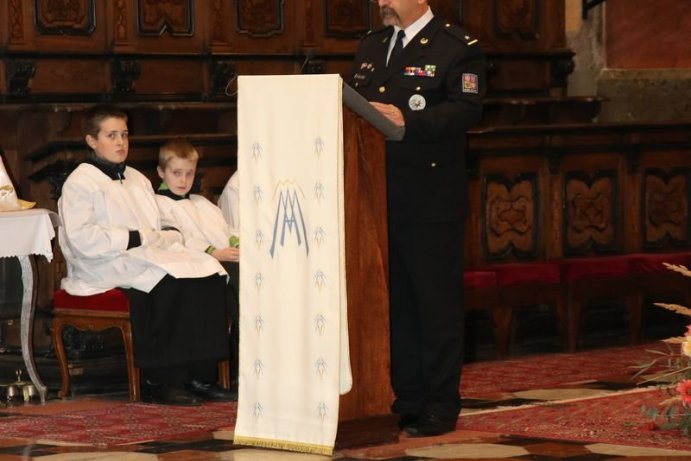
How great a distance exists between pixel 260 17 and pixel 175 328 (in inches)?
125

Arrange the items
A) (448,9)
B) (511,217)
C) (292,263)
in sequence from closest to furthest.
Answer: (292,263) → (511,217) → (448,9)

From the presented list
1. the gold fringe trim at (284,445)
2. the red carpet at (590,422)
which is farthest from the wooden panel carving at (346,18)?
the gold fringe trim at (284,445)

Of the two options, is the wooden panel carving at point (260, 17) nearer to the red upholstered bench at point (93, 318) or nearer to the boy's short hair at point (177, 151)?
the boy's short hair at point (177, 151)

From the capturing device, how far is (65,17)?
8969mm

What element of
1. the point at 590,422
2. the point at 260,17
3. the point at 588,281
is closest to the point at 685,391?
the point at 590,422

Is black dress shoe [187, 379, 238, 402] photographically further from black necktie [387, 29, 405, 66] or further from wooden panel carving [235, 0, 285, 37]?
wooden panel carving [235, 0, 285, 37]

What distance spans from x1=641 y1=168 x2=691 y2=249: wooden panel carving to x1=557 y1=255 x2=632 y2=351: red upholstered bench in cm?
52

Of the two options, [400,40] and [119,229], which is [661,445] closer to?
[400,40]

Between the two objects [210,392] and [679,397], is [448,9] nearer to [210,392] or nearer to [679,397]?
[210,392]

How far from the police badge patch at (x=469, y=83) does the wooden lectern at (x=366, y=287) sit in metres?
0.44

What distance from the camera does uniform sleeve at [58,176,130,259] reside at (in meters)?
7.35

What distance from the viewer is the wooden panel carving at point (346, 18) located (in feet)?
33.2

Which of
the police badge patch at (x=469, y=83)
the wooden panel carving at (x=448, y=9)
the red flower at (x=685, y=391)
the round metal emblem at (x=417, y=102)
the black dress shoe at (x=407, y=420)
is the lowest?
the black dress shoe at (x=407, y=420)

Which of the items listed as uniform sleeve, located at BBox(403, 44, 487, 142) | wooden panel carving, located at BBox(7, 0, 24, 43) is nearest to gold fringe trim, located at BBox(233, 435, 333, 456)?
uniform sleeve, located at BBox(403, 44, 487, 142)
